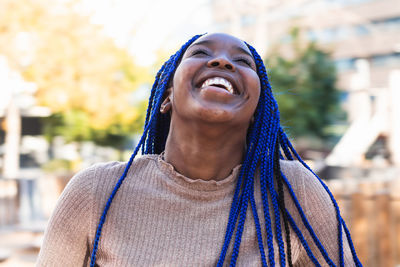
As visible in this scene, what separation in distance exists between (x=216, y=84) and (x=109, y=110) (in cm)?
1328

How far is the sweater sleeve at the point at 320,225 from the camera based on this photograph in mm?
1601

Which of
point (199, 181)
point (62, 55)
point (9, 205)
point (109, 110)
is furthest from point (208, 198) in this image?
point (109, 110)

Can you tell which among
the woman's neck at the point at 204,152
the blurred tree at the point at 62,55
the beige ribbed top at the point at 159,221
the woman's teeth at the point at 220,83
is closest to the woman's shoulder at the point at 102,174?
the beige ribbed top at the point at 159,221

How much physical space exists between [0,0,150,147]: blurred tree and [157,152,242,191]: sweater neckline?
1074 centimetres

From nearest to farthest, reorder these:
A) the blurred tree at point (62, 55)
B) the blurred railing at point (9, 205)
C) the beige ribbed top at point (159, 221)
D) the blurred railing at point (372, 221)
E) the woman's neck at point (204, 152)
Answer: the beige ribbed top at point (159, 221) → the woman's neck at point (204, 152) → the blurred railing at point (372, 221) → the blurred railing at point (9, 205) → the blurred tree at point (62, 55)

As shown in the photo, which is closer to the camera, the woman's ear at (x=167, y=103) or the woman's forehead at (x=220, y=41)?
the woman's forehead at (x=220, y=41)

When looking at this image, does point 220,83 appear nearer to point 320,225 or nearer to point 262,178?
point 262,178

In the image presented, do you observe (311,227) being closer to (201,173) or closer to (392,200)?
(201,173)

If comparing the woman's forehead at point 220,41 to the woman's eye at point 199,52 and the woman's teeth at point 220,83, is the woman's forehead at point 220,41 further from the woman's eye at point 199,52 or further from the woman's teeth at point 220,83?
the woman's teeth at point 220,83

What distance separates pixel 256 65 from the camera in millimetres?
1784

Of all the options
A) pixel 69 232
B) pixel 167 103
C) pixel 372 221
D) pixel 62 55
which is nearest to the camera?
pixel 69 232

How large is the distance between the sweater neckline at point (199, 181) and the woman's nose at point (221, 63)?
0.34 meters

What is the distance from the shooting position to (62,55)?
12.0 metres

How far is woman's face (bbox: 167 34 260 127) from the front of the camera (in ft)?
5.04
